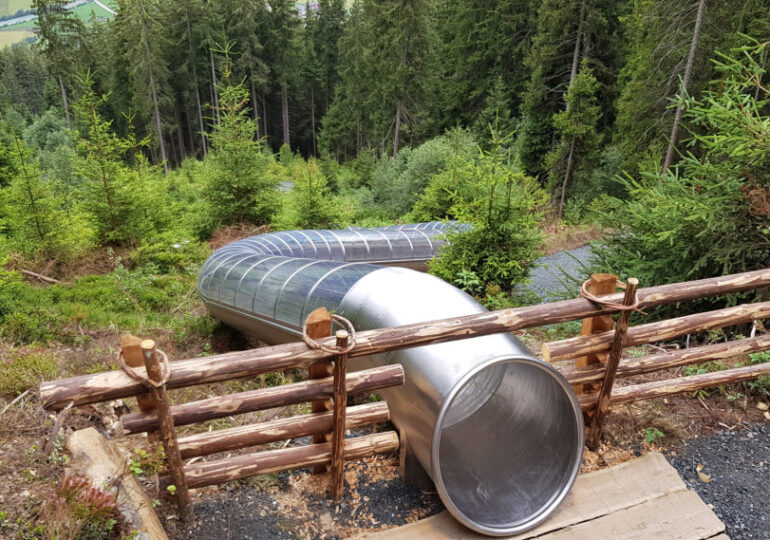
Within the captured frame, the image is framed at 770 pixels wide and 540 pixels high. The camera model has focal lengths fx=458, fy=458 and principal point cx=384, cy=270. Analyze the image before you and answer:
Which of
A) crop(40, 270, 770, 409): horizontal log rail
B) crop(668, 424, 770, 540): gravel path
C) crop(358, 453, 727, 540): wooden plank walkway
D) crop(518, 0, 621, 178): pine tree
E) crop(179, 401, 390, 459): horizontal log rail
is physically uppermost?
crop(518, 0, 621, 178): pine tree

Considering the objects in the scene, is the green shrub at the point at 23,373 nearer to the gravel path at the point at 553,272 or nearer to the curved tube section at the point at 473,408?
the curved tube section at the point at 473,408

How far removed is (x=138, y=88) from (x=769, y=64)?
38428mm

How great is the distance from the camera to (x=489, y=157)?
896cm

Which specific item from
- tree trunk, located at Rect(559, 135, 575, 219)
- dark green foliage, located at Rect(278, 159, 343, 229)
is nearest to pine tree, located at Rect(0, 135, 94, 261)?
dark green foliage, located at Rect(278, 159, 343, 229)

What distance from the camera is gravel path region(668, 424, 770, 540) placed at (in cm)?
365

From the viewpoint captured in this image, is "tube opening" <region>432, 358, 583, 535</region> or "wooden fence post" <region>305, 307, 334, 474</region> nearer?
"wooden fence post" <region>305, 307, 334, 474</region>

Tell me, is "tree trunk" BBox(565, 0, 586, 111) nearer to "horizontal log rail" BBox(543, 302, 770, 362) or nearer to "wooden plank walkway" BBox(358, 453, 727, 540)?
"horizontal log rail" BBox(543, 302, 770, 362)

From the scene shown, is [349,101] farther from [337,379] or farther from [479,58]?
[337,379]

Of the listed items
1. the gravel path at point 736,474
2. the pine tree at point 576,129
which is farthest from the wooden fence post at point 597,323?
the pine tree at point 576,129

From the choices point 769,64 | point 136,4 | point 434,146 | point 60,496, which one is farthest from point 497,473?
point 136,4

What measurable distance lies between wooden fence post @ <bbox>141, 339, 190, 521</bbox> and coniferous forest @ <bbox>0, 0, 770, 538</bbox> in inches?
21.9

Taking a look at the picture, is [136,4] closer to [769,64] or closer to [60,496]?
[769,64]

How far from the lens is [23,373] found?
14.7 feet

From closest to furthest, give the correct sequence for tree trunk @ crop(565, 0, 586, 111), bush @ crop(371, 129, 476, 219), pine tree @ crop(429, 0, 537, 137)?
tree trunk @ crop(565, 0, 586, 111), bush @ crop(371, 129, 476, 219), pine tree @ crop(429, 0, 537, 137)
